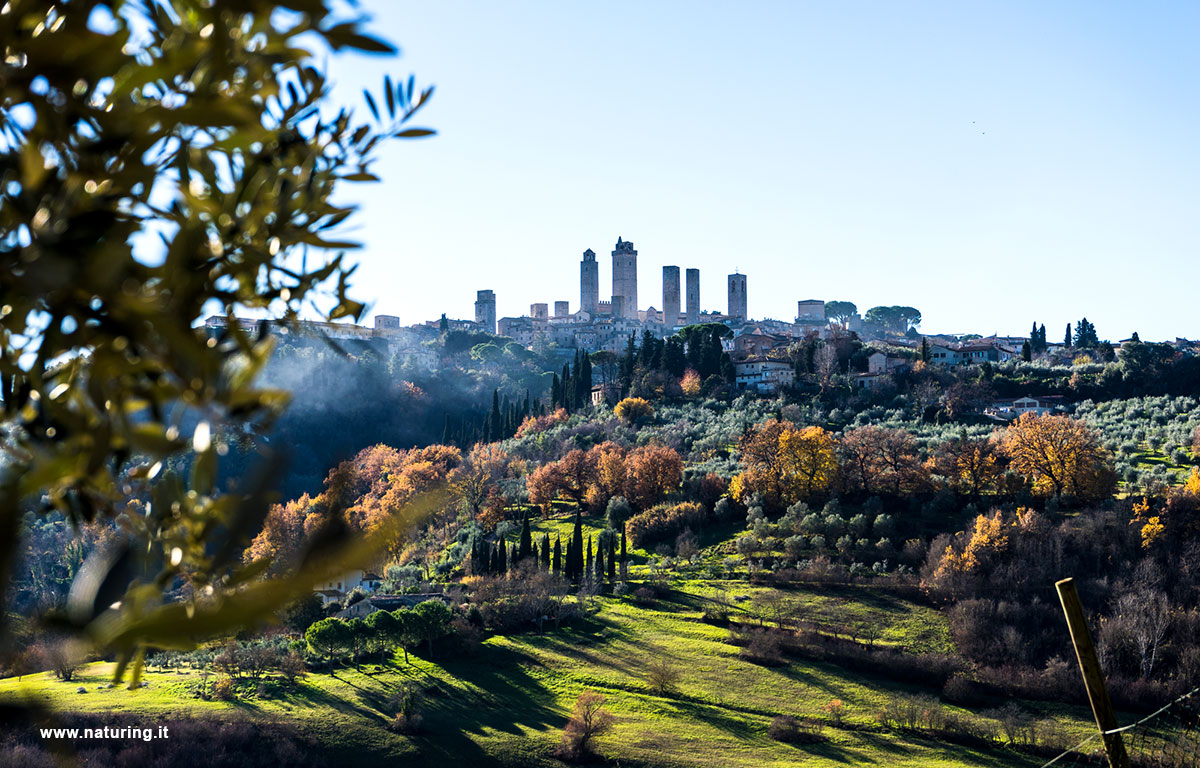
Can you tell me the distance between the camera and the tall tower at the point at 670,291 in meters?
112

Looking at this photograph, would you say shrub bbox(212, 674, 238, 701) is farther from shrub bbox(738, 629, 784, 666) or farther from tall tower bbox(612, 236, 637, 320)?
tall tower bbox(612, 236, 637, 320)

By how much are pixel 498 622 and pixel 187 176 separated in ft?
96.8

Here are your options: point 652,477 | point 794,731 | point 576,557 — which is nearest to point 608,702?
point 794,731

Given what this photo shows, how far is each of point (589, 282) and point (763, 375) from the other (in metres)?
59.4

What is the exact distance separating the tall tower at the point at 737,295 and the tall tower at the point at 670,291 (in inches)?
266

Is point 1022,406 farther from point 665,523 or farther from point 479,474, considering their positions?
point 479,474

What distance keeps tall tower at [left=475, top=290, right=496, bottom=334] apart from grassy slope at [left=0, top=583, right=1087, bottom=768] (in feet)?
298

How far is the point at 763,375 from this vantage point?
191 ft

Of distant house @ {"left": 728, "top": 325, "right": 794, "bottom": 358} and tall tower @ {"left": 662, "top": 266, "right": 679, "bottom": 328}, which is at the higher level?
tall tower @ {"left": 662, "top": 266, "right": 679, "bottom": 328}

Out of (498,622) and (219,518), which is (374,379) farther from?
(219,518)

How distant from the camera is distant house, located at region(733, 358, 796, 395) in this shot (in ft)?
186

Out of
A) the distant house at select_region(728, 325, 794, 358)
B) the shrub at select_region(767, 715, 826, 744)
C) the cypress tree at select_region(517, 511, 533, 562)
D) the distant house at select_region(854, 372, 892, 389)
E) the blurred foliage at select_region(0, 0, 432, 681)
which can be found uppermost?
the distant house at select_region(728, 325, 794, 358)

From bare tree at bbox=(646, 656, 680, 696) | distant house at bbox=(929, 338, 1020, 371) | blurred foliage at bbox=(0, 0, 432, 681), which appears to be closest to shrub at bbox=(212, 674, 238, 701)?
bare tree at bbox=(646, 656, 680, 696)

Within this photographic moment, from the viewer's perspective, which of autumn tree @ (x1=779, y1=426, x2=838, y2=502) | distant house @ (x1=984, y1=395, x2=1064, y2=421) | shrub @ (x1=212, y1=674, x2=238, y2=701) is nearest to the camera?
shrub @ (x1=212, y1=674, x2=238, y2=701)
